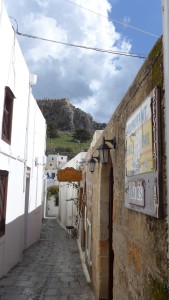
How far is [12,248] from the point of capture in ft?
31.2

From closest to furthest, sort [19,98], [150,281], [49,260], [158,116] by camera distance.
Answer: [158,116]
[150,281]
[19,98]
[49,260]

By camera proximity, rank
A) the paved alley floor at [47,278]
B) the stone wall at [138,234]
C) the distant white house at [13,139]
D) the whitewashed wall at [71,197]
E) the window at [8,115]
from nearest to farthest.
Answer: the stone wall at [138,234], the paved alley floor at [47,278], the distant white house at [13,139], the window at [8,115], the whitewashed wall at [71,197]

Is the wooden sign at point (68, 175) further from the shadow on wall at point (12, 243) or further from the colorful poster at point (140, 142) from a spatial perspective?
the colorful poster at point (140, 142)

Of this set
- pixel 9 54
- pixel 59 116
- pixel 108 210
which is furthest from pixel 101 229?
pixel 59 116

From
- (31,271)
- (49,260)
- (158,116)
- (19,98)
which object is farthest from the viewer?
(49,260)

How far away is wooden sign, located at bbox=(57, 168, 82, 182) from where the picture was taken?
11.7 meters

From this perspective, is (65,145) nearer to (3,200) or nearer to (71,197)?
(71,197)

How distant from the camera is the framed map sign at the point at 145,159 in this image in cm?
246

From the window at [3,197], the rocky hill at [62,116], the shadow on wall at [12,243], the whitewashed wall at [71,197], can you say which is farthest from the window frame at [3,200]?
the rocky hill at [62,116]

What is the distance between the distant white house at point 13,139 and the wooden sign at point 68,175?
1384mm

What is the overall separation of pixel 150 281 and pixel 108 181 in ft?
12.1

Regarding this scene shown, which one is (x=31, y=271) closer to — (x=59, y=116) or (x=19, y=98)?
(x=19, y=98)

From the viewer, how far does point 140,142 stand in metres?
3.00

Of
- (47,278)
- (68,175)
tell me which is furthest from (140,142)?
(68,175)
